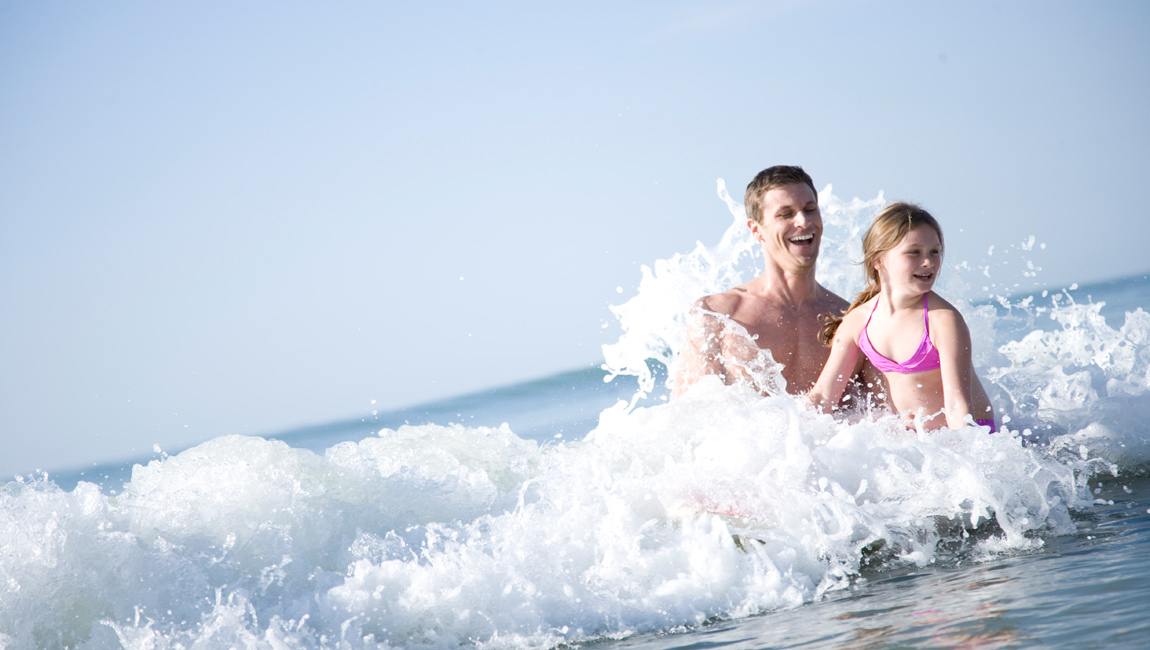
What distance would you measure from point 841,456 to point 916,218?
3.86 ft

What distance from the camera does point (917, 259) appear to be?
14.2 feet

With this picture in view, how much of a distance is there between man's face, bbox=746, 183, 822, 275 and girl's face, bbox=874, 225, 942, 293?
0.65m

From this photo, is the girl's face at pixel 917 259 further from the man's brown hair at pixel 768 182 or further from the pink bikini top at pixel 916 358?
the man's brown hair at pixel 768 182

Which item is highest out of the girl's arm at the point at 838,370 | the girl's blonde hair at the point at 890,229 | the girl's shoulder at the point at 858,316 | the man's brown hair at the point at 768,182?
the man's brown hair at the point at 768,182

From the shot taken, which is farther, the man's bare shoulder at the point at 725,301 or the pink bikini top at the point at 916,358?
the man's bare shoulder at the point at 725,301

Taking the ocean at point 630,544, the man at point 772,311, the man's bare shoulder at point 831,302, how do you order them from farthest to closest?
the man's bare shoulder at point 831,302
the man at point 772,311
the ocean at point 630,544

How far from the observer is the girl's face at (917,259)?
432 centimetres

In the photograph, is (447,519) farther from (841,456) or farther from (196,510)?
(841,456)

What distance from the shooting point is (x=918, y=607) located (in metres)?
3.06

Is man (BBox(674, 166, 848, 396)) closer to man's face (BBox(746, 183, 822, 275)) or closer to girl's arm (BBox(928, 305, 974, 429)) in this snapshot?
man's face (BBox(746, 183, 822, 275))

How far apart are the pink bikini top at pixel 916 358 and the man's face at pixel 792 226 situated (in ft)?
2.12

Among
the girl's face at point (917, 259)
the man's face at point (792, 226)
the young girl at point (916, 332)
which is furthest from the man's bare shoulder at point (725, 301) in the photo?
the girl's face at point (917, 259)

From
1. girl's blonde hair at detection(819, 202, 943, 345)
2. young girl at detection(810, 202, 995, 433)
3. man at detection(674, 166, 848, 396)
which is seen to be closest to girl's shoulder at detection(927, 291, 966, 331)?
young girl at detection(810, 202, 995, 433)

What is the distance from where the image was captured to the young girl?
4.18 meters
